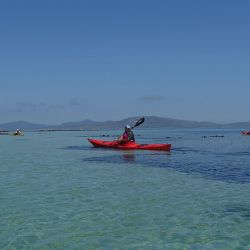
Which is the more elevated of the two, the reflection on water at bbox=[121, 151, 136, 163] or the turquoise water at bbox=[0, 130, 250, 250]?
the reflection on water at bbox=[121, 151, 136, 163]

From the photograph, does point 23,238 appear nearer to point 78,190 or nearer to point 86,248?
point 86,248

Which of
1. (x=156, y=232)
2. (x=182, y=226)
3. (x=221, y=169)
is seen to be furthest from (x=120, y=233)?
(x=221, y=169)

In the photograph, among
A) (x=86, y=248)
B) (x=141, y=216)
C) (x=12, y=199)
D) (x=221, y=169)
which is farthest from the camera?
(x=221, y=169)

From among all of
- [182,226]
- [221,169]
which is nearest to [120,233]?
[182,226]

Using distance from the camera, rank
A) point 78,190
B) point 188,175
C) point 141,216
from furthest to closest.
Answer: point 188,175 < point 78,190 < point 141,216

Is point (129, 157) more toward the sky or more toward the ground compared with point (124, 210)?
more toward the sky

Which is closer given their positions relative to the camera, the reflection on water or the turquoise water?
the turquoise water

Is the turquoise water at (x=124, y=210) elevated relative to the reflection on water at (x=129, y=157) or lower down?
lower down

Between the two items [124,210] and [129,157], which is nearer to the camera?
[124,210]

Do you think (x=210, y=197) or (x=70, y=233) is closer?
(x=70, y=233)

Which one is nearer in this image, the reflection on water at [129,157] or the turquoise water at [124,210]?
the turquoise water at [124,210]

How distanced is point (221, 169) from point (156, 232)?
1689 centimetres

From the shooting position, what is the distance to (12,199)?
1634 cm

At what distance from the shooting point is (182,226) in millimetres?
12562
